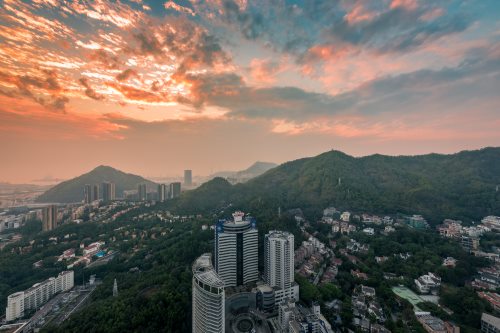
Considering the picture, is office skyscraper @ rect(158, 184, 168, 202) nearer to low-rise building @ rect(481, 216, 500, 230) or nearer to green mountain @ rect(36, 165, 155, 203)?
green mountain @ rect(36, 165, 155, 203)

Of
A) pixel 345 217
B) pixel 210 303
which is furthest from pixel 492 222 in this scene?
pixel 210 303

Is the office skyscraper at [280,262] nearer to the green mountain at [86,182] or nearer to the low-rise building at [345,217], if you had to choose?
the low-rise building at [345,217]

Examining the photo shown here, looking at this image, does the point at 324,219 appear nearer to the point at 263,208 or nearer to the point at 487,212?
the point at 263,208

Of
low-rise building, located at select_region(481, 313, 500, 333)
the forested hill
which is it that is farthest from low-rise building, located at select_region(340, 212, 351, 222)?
low-rise building, located at select_region(481, 313, 500, 333)

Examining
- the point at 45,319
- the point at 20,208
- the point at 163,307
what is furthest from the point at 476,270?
the point at 20,208

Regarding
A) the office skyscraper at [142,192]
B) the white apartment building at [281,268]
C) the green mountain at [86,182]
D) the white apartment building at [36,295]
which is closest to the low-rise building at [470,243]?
the white apartment building at [281,268]

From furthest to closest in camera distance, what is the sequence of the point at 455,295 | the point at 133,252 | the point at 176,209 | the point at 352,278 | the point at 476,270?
the point at 176,209 < the point at 133,252 < the point at 476,270 < the point at 352,278 < the point at 455,295

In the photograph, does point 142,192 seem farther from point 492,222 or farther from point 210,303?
point 492,222
